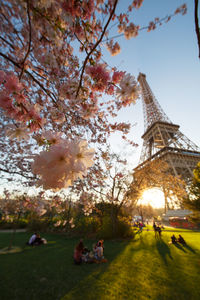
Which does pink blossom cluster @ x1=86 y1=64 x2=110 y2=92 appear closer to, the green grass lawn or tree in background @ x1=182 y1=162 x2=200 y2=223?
the green grass lawn

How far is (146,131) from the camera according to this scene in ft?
94.6

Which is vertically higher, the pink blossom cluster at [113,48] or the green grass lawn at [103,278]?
the pink blossom cluster at [113,48]

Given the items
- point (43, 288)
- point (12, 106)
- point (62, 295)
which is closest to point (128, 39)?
point (12, 106)

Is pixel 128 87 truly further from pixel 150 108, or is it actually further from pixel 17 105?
pixel 150 108

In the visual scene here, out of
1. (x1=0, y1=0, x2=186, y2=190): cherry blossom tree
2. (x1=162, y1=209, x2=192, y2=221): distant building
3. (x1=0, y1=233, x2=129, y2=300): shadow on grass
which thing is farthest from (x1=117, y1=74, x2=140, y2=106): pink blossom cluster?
(x1=162, y1=209, x2=192, y2=221): distant building

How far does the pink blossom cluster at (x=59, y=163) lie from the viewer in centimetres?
88

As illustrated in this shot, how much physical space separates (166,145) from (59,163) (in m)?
24.5

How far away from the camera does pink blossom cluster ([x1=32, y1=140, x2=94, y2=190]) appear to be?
34.8 inches

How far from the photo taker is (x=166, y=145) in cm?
2230

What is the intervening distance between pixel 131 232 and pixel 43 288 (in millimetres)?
8372

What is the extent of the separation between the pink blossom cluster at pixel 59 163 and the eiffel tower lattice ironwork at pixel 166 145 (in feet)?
50.3

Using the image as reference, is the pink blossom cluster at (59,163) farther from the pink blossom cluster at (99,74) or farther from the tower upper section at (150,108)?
the tower upper section at (150,108)

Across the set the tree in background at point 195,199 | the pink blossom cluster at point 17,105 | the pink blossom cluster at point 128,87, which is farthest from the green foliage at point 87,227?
the pink blossom cluster at point 17,105

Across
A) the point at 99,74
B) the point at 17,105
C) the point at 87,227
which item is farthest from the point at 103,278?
the point at 87,227
